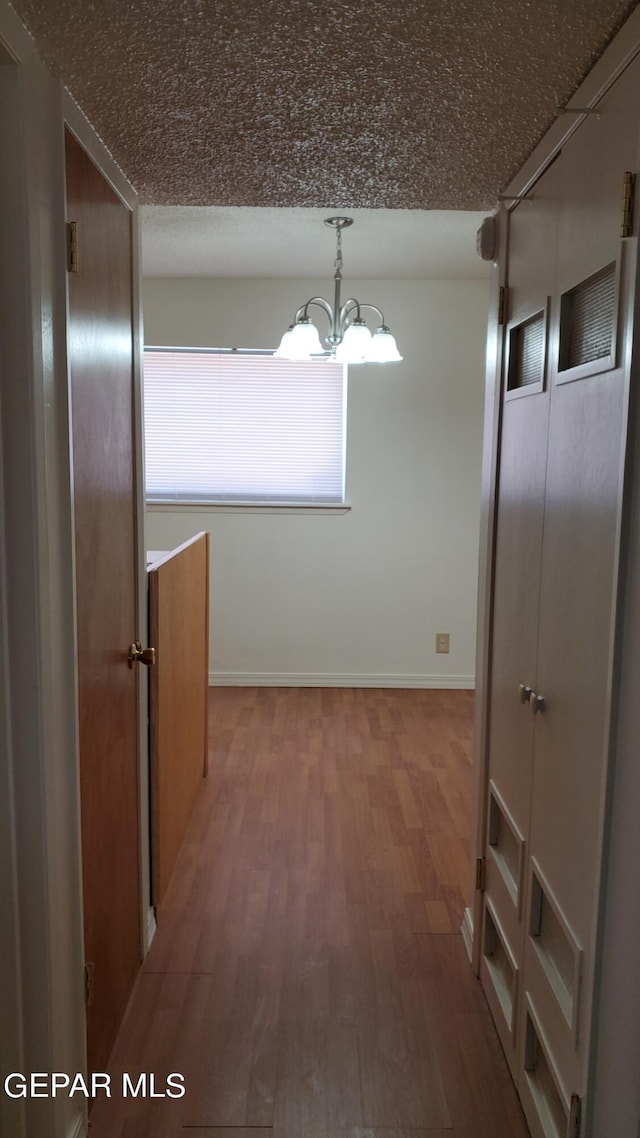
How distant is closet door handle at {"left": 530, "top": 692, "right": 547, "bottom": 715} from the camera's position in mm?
1623

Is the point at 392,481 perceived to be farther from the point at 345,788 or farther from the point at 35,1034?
the point at 35,1034

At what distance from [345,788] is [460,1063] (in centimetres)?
164

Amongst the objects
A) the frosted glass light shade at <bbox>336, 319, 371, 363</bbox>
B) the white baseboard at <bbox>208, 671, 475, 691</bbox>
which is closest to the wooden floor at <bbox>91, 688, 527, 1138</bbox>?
the white baseboard at <bbox>208, 671, 475, 691</bbox>

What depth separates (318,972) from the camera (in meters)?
2.23

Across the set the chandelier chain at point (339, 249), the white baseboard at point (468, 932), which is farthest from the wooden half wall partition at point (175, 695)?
the chandelier chain at point (339, 249)

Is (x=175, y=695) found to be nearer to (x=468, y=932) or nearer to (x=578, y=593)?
(x=468, y=932)

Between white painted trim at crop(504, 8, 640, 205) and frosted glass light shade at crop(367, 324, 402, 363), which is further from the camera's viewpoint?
frosted glass light shade at crop(367, 324, 402, 363)

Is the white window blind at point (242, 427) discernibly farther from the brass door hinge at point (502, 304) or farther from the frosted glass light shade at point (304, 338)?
the brass door hinge at point (502, 304)

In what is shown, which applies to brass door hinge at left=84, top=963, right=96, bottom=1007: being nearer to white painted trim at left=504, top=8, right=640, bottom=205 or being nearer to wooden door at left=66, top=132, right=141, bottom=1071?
wooden door at left=66, top=132, right=141, bottom=1071

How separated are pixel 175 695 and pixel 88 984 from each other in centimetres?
117

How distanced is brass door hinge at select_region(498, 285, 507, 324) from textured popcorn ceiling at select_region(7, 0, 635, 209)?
255 mm

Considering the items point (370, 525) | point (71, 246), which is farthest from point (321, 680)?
point (71, 246)

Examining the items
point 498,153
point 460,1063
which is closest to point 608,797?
point 460,1063

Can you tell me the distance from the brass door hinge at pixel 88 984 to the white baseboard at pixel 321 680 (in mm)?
3288
